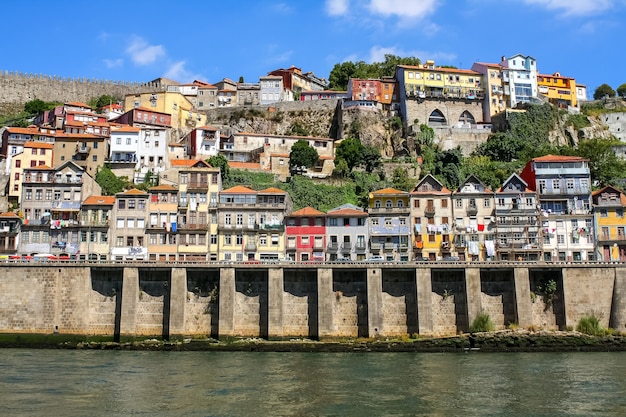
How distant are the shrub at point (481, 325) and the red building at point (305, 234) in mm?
16985

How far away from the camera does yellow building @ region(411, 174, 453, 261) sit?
206ft

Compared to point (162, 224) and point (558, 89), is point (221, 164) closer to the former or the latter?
point (162, 224)

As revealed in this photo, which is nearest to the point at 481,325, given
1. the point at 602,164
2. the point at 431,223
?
the point at 431,223

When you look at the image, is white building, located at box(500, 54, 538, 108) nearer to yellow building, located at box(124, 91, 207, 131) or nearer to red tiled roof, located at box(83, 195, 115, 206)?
yellow building, located at box(124, 91, 207, 131)

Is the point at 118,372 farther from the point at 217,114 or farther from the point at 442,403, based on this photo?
the point at 217,114

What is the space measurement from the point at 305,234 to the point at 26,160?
3523cm

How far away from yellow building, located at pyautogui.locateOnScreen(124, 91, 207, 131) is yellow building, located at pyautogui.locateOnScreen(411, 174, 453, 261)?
4464 cm

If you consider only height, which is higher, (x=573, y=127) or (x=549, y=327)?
(x=573, y=127)

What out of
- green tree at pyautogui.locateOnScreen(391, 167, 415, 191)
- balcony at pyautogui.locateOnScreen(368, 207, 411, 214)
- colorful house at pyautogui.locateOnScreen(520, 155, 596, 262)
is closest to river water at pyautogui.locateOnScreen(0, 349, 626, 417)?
colorful house at pyautogui.locateOnScreen(520, 155, 596, 262)

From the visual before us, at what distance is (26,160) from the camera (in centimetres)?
7331

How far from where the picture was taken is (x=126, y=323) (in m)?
49.7

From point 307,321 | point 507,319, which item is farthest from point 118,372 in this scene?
point 507,319

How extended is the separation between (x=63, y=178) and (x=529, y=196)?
47847 millimetres

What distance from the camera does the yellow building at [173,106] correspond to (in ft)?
313
